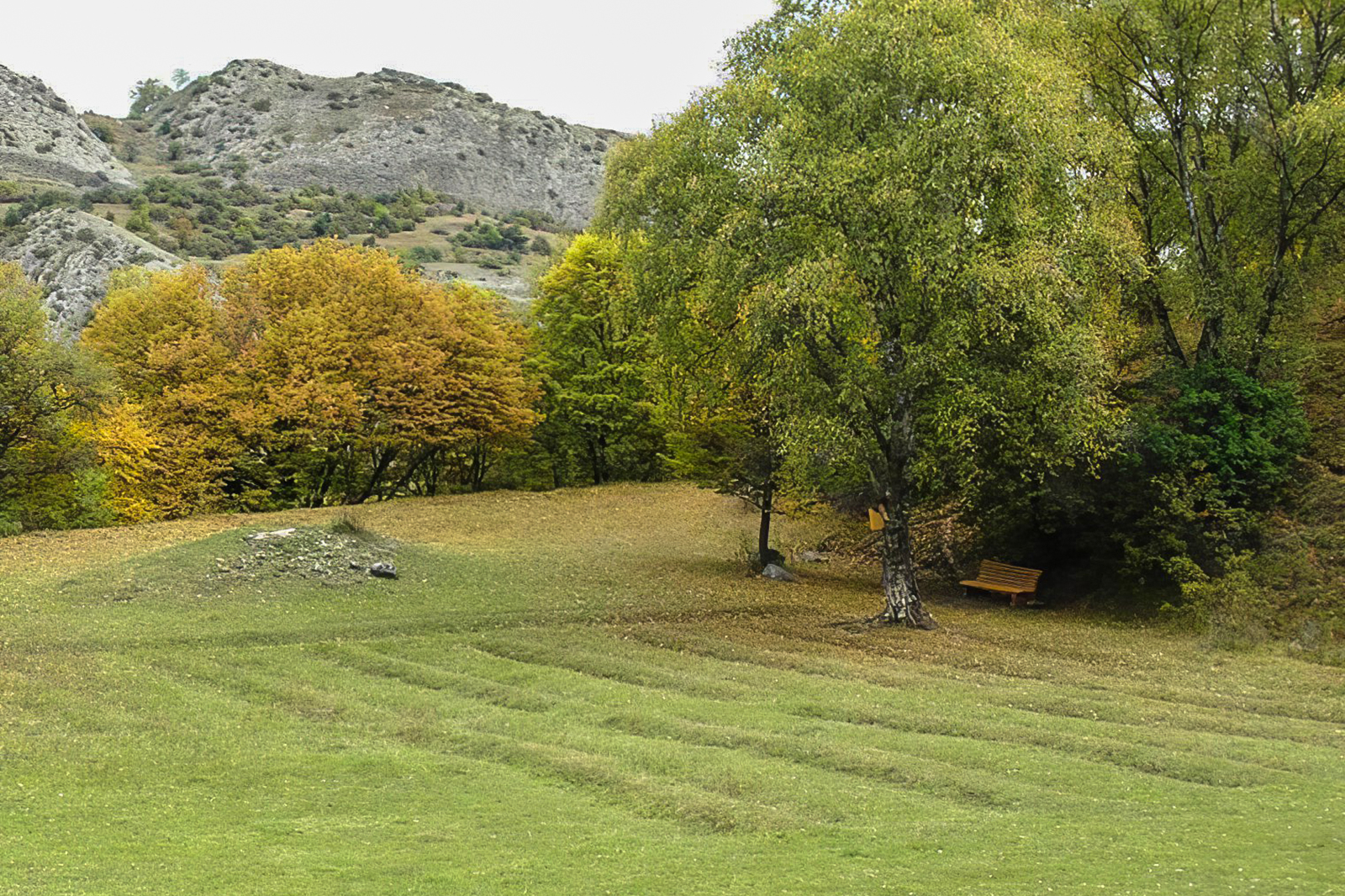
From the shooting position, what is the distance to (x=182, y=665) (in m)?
19.0

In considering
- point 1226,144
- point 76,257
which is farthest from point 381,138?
point 1226,144

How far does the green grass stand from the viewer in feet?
33.2

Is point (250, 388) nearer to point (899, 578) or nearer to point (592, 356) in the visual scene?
point (592, 356)

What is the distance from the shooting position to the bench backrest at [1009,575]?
1145 inches

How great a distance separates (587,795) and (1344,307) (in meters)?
33.1

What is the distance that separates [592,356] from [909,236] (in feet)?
106

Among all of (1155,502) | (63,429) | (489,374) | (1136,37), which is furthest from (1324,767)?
(63,429)

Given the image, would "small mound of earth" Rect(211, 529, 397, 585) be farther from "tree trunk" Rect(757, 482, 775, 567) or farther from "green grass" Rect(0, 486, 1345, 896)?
"tree trunk" Rect(757, 482, 775, 567)

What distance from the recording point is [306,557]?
2712 centimetres

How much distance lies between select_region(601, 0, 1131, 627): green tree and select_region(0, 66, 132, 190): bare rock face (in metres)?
126

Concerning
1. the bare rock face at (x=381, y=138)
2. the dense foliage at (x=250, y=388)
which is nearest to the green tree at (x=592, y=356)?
the dense foliage at (x=250, y=388)

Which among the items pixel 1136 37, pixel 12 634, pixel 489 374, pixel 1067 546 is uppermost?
pixel 1136 37

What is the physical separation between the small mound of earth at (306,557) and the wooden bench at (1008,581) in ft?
56.1

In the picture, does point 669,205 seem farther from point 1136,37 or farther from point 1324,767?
point 1324,767
